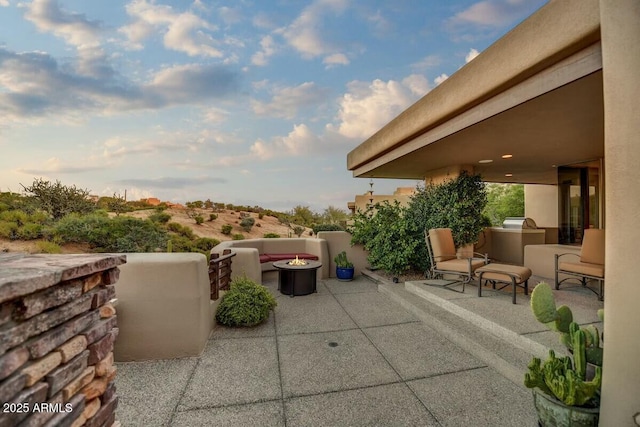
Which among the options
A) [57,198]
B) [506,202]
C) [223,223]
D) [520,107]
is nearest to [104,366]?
[520,107]

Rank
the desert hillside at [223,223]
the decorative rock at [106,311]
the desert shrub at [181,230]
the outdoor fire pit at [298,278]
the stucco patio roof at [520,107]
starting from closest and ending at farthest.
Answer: the decorative rock at [106,311]
the stucco patio roof at [520,107]
the outdoor fire pit at [298,278]
the desert shrub at [181,230]
the desert hillside at [223,223]

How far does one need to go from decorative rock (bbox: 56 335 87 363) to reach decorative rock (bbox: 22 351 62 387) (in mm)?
24

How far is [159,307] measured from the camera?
10.9 ft

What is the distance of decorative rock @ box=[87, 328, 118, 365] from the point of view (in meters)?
1.36

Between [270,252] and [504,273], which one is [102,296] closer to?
[504,273]

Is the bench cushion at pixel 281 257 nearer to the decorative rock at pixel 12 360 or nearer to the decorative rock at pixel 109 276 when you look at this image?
the decorative rock at pixel 109 276

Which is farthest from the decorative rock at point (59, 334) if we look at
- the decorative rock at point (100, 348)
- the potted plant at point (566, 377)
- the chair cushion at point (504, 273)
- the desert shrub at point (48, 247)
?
the desert shrub at point (48, 247)

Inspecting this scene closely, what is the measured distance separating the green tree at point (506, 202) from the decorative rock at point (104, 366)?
71.1 ft

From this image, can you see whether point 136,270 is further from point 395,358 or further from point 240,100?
point 240,100

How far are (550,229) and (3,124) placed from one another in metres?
15.3

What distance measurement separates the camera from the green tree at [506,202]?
20.1 m

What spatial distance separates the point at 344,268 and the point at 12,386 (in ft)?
21.7

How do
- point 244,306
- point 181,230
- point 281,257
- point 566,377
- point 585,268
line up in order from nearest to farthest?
point 566,377, point 244,306, point 585,268, point 281,257, point 181,230

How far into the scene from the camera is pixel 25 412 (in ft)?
3.14
